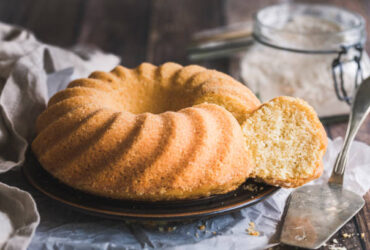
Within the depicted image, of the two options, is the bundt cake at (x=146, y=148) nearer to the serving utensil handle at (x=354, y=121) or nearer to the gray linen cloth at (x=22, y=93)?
the gray linen cloth at (x=22, y=93)

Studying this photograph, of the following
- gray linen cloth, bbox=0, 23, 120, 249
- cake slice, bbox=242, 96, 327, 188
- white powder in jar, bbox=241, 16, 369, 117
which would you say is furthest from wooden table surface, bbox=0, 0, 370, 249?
cake slice, bbox=242, 96, 327, 188

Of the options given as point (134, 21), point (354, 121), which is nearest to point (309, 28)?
point (354, 121)

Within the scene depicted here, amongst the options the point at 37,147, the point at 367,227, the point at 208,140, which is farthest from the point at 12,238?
the point at 367,227

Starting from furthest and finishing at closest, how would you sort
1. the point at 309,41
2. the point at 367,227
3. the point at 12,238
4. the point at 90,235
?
1. the point at 309,41
2. the point at 367,227
3. the point at 90,235
4. the point at 12,238

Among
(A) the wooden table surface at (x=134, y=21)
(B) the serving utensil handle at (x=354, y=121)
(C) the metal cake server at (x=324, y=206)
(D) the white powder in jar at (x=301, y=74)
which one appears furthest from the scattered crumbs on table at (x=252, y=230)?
(A) the wooden table surface at (x=134, y=21)

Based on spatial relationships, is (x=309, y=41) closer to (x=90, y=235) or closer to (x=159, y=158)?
(x=159, y=158)

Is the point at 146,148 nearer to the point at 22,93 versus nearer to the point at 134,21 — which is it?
Result: the point at 22,93

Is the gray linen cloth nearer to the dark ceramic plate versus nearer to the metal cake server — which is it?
the dark ceramic plate
